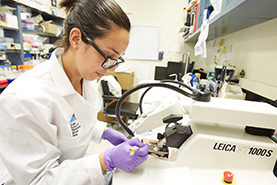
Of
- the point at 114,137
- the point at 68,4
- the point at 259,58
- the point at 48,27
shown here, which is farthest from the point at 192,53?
the point at 68,4

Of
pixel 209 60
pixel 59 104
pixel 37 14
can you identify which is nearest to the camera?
pixel 59 104

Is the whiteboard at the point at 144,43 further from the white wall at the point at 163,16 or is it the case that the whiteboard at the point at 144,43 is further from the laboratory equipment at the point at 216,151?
the laboratory equipment at the point at 216,151

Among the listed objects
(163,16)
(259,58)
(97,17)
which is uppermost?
(163,16)

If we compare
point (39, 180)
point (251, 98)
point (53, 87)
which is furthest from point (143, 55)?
point (39, 180)

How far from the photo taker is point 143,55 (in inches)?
128

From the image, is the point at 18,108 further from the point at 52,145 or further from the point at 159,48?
the point at 159,48

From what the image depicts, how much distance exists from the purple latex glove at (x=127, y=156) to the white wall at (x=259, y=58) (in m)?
0.89

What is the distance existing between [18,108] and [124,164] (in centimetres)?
40

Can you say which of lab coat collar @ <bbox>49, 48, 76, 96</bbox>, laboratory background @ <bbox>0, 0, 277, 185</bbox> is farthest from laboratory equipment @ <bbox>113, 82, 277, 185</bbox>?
lab coat collar @ <bbox>49, 48, 76, 96</bbox>

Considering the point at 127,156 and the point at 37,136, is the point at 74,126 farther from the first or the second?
the point at 127,156

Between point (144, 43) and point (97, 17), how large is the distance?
2.67 meters

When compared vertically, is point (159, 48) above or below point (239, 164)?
above

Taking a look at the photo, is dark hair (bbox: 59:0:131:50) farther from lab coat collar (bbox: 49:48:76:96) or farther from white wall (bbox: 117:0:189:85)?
white wall (bbox: 117:0:189:85)

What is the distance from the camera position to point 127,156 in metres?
0.54
